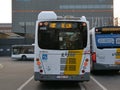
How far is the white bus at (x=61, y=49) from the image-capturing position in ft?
46.9

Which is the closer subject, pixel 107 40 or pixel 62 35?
pixel 62 35

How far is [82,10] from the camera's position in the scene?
128000 mm

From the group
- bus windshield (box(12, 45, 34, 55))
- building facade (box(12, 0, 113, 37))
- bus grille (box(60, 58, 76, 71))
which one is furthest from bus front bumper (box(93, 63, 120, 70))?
building facade (box(12, 0, 113, 37))

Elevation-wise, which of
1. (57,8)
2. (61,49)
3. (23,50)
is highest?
(57,8)

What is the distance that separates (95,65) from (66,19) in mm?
6513

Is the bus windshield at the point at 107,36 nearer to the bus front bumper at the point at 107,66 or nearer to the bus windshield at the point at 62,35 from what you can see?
the bus front bumper at the point at 107,66

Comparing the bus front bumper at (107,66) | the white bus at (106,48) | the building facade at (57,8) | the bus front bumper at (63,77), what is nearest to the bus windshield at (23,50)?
the white bus at (106,48)

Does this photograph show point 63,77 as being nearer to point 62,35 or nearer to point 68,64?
point 68,64

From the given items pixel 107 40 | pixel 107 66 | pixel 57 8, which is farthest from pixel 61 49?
pixel 57 8

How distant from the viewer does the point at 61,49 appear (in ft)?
47.4

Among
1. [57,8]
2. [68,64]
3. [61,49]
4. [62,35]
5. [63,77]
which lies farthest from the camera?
[57,8]

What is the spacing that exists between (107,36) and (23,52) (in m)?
32.7

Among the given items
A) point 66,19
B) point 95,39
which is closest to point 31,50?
point 95,39

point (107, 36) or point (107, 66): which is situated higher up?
point (107, 36)
